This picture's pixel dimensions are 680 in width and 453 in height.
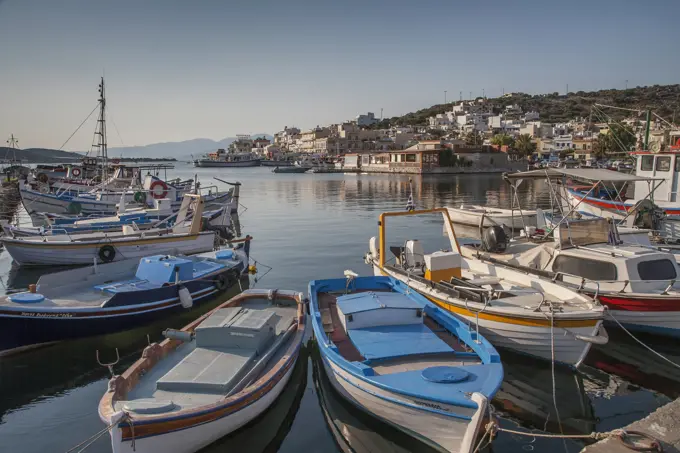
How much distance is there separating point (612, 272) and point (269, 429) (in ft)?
30.9

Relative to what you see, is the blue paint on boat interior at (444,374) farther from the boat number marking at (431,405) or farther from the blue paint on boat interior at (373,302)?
the blue paint on boat interior at (373,302)

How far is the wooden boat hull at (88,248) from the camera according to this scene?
20812mm

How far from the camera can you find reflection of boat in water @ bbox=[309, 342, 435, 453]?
8.05 metres

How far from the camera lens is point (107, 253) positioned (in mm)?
20469

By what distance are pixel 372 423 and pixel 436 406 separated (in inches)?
87.0

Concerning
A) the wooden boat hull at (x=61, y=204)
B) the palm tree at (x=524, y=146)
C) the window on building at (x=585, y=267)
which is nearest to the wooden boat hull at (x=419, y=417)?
the window on building at (x=585, y=267)

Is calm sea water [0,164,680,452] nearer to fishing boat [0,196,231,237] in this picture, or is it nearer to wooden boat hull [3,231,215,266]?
wooden boat hull [3,231,215,266]

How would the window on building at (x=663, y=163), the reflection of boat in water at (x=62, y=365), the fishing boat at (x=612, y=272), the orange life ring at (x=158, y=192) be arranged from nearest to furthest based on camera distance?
1. the reflection of boat in water at (x=62, y=365)
2. the fishing boat at (x=612, y=272)
3. the window on building at (x=663, y=163)
4. the orange life ring at (x=158, y=192)

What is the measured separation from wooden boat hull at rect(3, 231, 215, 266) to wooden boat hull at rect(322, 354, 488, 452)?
48.1 feet

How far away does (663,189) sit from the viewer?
2466 cm

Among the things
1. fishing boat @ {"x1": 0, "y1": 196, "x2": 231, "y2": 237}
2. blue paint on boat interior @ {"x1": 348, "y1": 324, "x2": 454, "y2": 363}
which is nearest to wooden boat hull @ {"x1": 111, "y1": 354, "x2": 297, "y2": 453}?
blue paint on boat interior @ {"x1": 348, "y1": 324, "x2": 454, "y2": 363}

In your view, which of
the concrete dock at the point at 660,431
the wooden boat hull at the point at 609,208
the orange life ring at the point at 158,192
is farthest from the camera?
the orange life ring at the point at 158,192

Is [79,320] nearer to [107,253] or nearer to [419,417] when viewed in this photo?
[419,417]

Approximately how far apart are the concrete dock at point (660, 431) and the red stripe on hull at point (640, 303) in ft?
15.8
